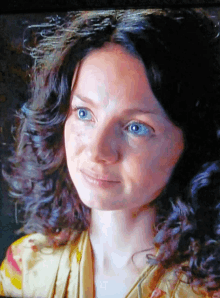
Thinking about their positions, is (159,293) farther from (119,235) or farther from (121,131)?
(121,131)

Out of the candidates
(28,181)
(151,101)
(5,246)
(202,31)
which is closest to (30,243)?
(5,246)

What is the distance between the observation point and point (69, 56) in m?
1.13

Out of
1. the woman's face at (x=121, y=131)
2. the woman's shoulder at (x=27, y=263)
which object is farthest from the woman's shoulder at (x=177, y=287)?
the woman's shoulder at (x=27, y=263)

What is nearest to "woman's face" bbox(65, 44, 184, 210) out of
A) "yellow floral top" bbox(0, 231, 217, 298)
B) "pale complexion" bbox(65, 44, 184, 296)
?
"pale complexion" bbox(65, 44, 184, 296)

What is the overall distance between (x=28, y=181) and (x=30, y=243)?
22 cm

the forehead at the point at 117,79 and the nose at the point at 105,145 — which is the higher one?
the forehead at the point at 117,79

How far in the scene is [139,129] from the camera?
1064 mm

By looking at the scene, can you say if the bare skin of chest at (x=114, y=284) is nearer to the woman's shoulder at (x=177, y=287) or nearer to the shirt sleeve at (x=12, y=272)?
the woman's shoulder at (x=177, y=287)

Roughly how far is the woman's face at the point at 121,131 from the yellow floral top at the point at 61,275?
0.22 meters

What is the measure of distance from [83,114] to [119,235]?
1.33 feet

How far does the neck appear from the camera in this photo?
3.66 feet

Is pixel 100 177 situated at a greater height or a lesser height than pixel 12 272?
greater

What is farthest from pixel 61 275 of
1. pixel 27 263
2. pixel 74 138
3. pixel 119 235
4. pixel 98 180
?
pixel 74 138

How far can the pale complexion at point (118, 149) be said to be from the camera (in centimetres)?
106
